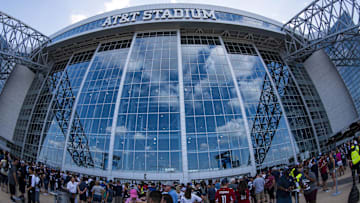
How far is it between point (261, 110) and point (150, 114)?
14.5 metres

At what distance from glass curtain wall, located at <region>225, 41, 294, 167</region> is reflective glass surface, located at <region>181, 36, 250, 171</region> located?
1.79m

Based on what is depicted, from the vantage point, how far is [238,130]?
22.1 meters

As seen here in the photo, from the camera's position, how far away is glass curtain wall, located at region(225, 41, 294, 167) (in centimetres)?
2270

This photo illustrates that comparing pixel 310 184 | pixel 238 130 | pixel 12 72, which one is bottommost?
pixel 310 184

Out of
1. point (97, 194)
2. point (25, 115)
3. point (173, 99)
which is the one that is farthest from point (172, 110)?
point (25, 115)

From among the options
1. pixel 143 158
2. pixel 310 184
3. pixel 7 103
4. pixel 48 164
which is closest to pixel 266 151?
pixel 143 158

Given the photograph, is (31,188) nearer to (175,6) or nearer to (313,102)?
(175,6)

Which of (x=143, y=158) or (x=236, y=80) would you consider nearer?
(x=143, y=158)

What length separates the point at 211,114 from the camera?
2212 cm

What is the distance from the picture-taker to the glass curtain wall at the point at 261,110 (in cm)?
2270

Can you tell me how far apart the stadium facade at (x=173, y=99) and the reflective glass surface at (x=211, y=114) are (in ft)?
0.40

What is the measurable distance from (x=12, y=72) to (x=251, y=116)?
4107cm

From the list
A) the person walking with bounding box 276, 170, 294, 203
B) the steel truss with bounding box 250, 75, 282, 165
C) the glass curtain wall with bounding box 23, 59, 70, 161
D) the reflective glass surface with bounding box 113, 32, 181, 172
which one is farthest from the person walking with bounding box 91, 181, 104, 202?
the glass curtain wall with bounding box 23, 59, 70, 161

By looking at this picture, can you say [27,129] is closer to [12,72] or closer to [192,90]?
[12,72]
